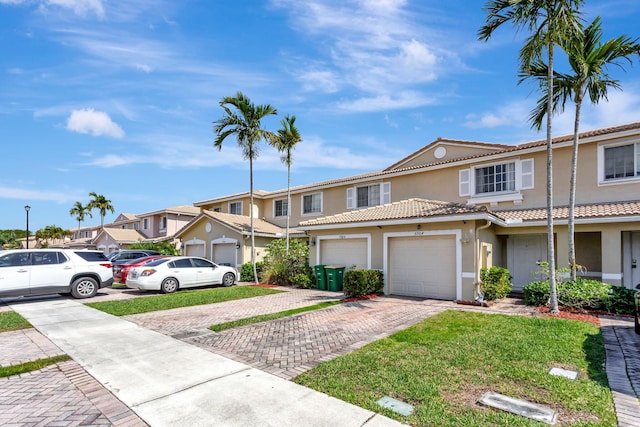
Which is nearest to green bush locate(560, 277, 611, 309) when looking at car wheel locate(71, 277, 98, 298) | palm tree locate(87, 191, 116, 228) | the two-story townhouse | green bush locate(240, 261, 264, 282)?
the two-story townhouse

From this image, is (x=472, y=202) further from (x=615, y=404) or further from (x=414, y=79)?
(x=615, y=404)

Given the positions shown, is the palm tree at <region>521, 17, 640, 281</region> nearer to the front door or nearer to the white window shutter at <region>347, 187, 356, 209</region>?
the front door

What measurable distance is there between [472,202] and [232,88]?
12.9m

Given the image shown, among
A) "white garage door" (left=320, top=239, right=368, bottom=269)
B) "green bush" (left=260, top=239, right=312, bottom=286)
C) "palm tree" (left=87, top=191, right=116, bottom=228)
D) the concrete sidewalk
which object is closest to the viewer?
the concrete sidewalk

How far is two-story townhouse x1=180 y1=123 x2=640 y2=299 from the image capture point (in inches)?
465

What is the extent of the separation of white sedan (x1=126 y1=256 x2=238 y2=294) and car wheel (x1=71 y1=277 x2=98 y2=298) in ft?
5.00

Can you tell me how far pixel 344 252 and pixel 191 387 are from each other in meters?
11.1

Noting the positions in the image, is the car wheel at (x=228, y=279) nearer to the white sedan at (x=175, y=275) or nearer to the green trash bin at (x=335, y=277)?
the white sedan at (x=175, y=275)

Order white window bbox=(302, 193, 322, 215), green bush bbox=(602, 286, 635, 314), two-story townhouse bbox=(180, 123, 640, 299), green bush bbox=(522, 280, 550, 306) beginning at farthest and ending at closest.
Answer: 1. white window bbox=(302, 193, 322, 215)
2. two-story townhouse bbox=(180, 123, 640, 299)
3. green bush bbox=(522, 280, 550, 306)
4. green bush bbox=(602, 286, 635, 314)

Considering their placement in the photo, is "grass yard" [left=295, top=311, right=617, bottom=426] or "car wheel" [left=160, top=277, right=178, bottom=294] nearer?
"grass yard" [left=295, top=311, right=617, bottom=426]

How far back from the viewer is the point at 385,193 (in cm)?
1898

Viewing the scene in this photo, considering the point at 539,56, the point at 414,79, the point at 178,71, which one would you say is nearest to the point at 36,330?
the point at 178,71

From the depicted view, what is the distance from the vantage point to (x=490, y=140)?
54.2ft

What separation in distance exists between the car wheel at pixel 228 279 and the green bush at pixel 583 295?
13406 mm
